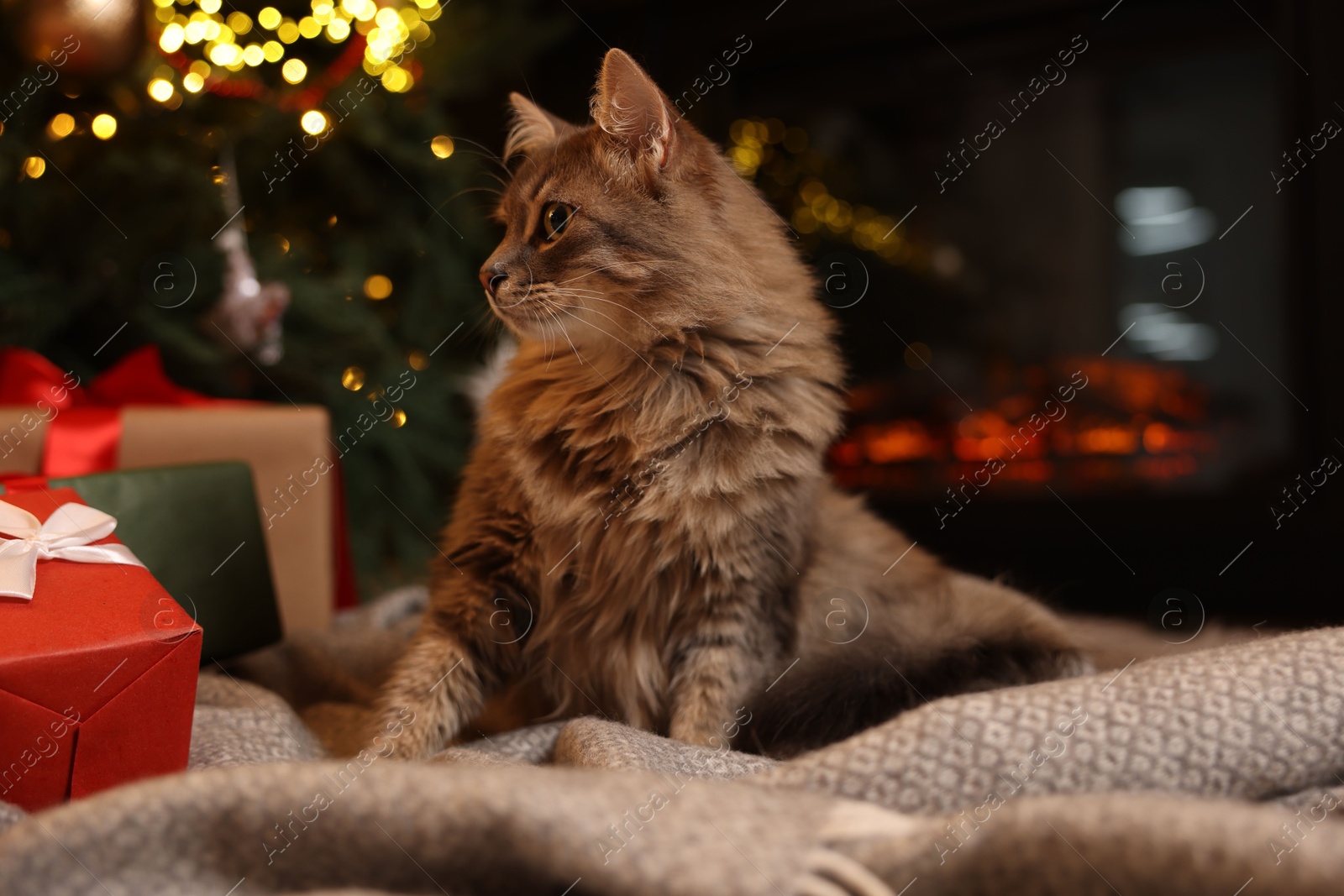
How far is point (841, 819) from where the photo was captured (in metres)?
0.62

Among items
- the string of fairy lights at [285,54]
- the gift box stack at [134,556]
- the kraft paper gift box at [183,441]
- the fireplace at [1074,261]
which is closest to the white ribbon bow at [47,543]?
the gift box stack at [134,556]

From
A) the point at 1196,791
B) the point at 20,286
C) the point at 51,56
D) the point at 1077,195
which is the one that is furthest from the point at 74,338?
the point at 1077,195

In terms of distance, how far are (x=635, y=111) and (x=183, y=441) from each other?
86cm

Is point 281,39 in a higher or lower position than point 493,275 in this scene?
higher

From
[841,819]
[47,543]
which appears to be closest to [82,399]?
[47,543]

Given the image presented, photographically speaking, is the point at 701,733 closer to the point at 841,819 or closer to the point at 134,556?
the point at 841,819

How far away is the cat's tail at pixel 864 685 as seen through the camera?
986 mm

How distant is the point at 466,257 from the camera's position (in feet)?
7.14

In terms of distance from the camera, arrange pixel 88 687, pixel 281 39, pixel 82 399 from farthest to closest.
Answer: pixel 281 39
pixel 82 399
pixel 88 687

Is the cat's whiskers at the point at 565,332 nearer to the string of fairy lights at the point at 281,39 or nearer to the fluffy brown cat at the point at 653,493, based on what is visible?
the fluffy brown cat at the point at 653,493

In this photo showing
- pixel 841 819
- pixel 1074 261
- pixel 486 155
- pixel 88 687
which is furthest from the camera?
pixel 1074 261

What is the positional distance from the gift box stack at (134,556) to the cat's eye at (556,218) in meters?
0.56

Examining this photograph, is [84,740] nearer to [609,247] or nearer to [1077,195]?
[609,247]

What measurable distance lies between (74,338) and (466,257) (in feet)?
2.59
